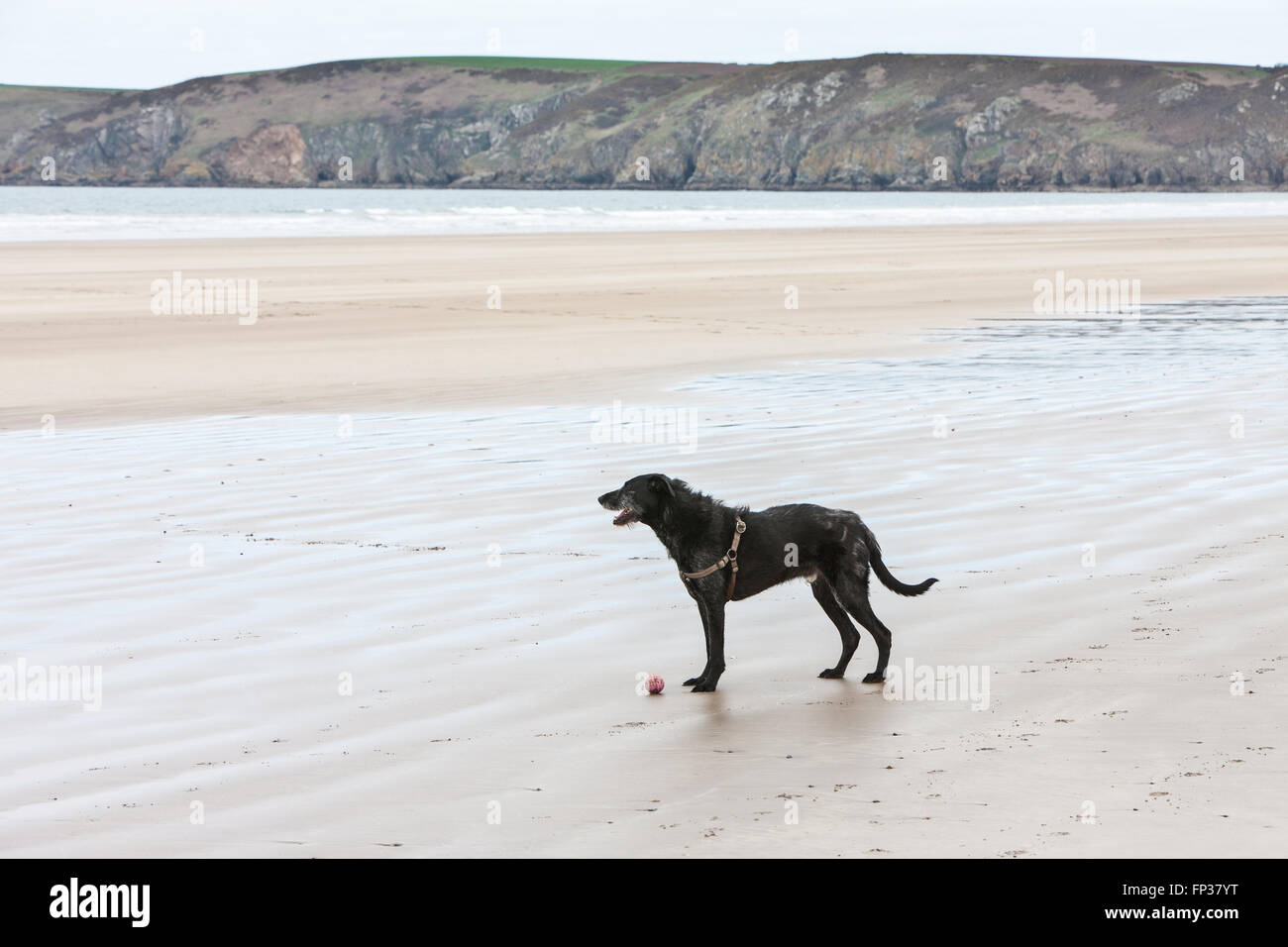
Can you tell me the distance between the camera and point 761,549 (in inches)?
265

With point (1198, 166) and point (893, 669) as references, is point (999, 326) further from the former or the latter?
point (1198, 166)

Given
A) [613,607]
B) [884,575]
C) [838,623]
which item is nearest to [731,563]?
[838,623]

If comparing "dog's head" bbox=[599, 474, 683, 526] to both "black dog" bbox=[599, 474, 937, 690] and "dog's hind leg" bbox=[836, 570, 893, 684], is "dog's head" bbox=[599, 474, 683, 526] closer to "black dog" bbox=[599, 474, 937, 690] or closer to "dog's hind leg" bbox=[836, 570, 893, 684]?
"black dog" bbox=[599, 474, 937, 690]

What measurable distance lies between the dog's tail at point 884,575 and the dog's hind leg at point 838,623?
216 millimetres

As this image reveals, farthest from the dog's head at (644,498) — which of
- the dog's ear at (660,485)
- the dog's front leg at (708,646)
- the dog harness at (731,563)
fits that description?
the dog's front leg at (708,646)

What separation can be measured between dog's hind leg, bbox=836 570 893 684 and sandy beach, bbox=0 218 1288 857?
181 mm

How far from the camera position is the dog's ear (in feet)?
22.2

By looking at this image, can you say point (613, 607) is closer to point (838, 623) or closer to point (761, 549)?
point (761, 549)

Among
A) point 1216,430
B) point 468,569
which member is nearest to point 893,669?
point 468,569

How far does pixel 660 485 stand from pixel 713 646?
0.77 meters

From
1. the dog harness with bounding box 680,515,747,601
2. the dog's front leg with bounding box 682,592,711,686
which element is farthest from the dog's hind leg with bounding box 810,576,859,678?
the dog's front leg with bounding box 682,592,711,686

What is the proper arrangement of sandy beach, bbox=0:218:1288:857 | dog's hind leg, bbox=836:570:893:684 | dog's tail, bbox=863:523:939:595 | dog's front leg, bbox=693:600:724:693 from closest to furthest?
1. sandy beach, bbox=0:218:1288:857
2. dog's front leg, bbox=693:600:724:693
3. dog's hind leg, bbox=836:570:893:684
4. dog's tail, bbox=863:523:939:595

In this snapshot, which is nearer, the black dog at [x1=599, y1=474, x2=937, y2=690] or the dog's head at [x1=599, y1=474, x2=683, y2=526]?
the black dog at [x1=599, y1=474, x2=937, y2=690]

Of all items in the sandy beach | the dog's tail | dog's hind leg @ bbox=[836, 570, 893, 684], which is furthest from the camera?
the dog's tail
